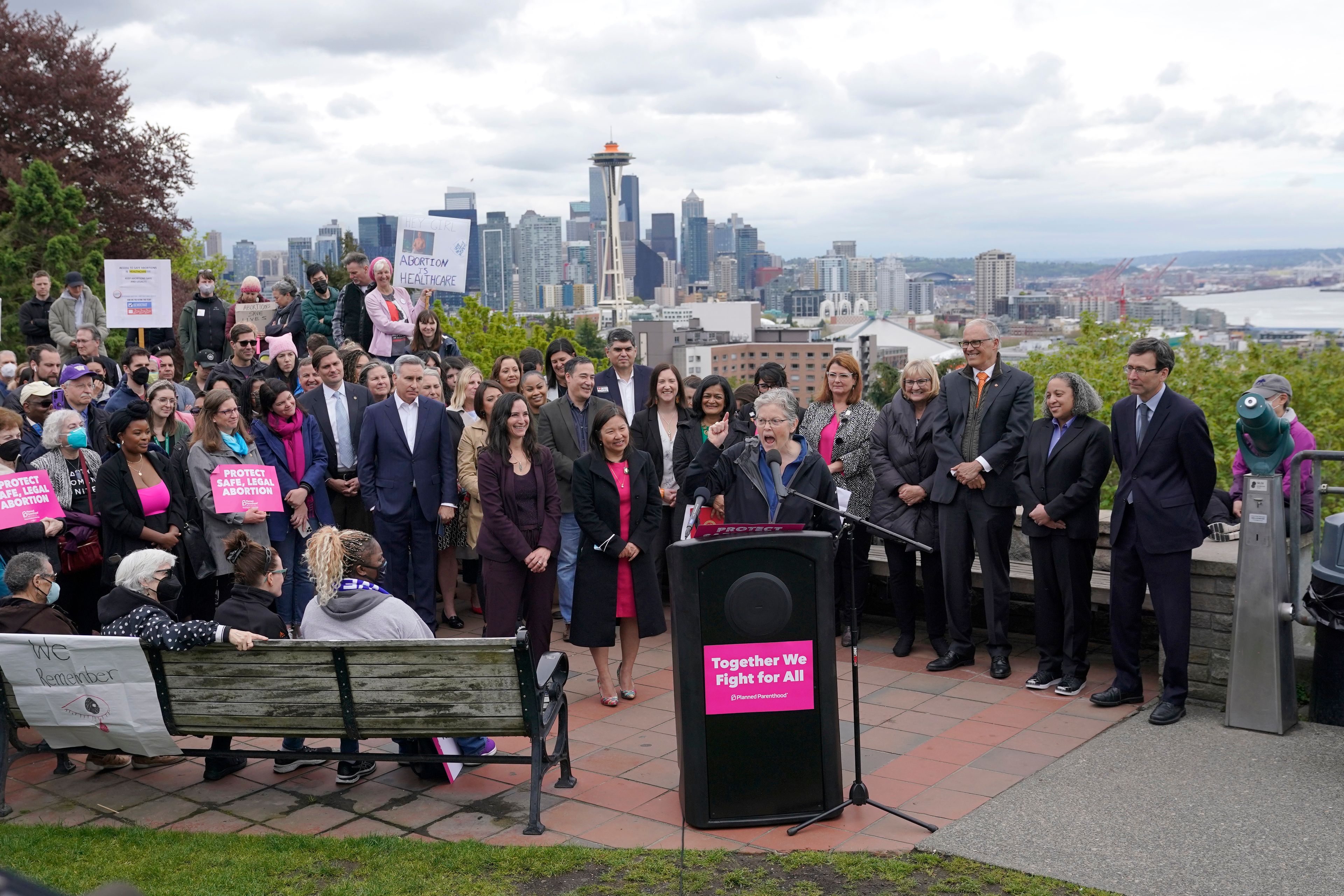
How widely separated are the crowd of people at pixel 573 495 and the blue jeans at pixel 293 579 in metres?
0.02

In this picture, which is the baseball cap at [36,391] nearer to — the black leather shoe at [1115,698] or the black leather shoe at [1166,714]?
the black leather shoe at [1115,698]

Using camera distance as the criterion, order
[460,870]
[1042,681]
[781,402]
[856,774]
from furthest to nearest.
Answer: [1042,681], [781,402], [856,774], [460,870]

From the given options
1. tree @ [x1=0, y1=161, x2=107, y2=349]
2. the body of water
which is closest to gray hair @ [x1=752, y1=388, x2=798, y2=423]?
tree @ [x1=0, y1=161, x2=107, y2=349]

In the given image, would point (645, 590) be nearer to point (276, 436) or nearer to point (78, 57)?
point (276, 436)

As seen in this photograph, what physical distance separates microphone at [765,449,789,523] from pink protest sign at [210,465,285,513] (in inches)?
133

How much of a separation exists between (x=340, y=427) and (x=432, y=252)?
4.29 m

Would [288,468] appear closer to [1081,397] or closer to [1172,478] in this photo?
[1081,397]

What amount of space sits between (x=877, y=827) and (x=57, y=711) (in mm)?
4052

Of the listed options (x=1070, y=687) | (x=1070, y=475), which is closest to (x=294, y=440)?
(x=1070, y=475)

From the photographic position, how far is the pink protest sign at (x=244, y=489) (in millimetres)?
7703

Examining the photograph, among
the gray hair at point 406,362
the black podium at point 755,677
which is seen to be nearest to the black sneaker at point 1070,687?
the black podium at point 755,677

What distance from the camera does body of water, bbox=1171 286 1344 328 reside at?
134875mm

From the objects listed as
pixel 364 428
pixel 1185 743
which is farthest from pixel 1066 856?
pixel 364 428

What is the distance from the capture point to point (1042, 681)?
24.5ft
